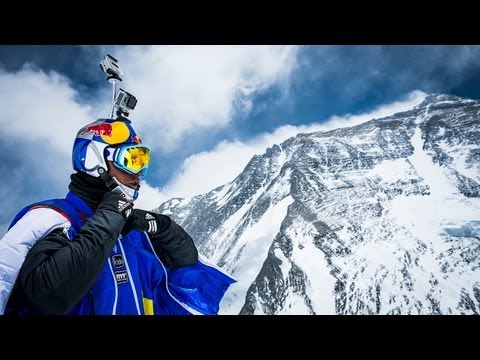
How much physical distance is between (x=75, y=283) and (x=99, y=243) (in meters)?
0.24

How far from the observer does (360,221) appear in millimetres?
110562

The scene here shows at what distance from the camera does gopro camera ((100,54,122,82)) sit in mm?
2914

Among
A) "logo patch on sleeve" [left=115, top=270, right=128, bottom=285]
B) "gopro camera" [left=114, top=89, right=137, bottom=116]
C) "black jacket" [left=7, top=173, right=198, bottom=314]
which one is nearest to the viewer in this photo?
"black jacket" [left=7, top=173, right=198, bottom=314]

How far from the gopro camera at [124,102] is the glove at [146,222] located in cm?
97

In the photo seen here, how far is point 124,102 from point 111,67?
0.34 m

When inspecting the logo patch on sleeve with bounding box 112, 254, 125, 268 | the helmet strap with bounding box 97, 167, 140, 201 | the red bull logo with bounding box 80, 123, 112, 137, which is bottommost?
the logo patch on sleeve with bounding box 112, 254, 125, 268

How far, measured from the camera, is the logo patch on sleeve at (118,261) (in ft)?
7.52

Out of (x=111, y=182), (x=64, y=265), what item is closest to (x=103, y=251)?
(x=64, y=265)

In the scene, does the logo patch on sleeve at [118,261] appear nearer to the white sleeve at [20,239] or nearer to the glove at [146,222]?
the glove at [146,222]

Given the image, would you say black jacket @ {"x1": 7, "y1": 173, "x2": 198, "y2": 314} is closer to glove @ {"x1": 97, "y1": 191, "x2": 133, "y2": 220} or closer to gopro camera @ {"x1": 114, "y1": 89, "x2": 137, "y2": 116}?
glove @ {"x1": 97, "y1": 191, "x2": 133, "y2": 220}

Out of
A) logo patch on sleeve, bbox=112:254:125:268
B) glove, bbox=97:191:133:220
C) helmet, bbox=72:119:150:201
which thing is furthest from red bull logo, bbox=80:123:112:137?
logo patch on sleeve, bbox=112:254:125:268

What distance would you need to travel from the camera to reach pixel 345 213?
364 ft
